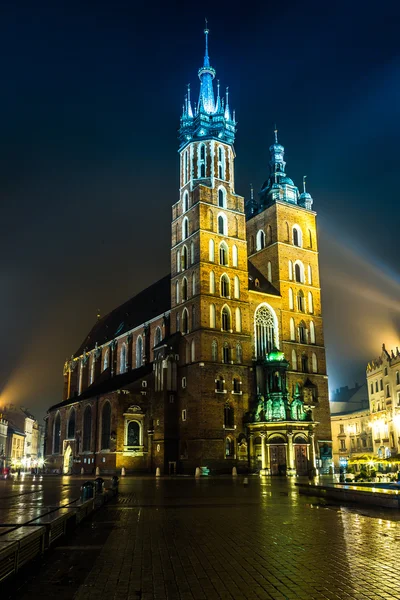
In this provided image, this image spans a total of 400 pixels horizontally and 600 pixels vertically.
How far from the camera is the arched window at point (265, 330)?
5454 centimetres

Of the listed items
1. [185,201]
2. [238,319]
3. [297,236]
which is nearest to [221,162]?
[185,201]

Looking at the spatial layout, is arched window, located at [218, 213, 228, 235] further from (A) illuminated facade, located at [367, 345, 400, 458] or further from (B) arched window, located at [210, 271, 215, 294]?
(A) illuminated facade, located at [367, 345, 400, 458]

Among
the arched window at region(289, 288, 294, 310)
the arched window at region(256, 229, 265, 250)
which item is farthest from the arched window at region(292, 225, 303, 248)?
the arched window at region(289, 288, 294, 310)

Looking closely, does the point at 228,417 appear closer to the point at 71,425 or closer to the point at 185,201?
the point at 185,201

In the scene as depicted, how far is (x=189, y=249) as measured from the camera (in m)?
54.1

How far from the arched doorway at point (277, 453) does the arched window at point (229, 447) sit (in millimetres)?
3265

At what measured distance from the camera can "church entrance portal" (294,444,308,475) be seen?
1844 inches

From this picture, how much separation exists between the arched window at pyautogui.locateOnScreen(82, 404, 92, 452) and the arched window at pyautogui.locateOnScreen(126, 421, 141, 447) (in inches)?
342

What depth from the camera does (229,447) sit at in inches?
1919

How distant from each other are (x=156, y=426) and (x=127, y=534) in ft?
129

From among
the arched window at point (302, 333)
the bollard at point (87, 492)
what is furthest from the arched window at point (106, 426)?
the bollard at point (87, 492)

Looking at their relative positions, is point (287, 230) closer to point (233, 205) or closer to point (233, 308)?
point (233, 205)

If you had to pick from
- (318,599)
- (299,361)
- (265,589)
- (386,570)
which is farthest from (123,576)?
(299,361)

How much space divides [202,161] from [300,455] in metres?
30.0
